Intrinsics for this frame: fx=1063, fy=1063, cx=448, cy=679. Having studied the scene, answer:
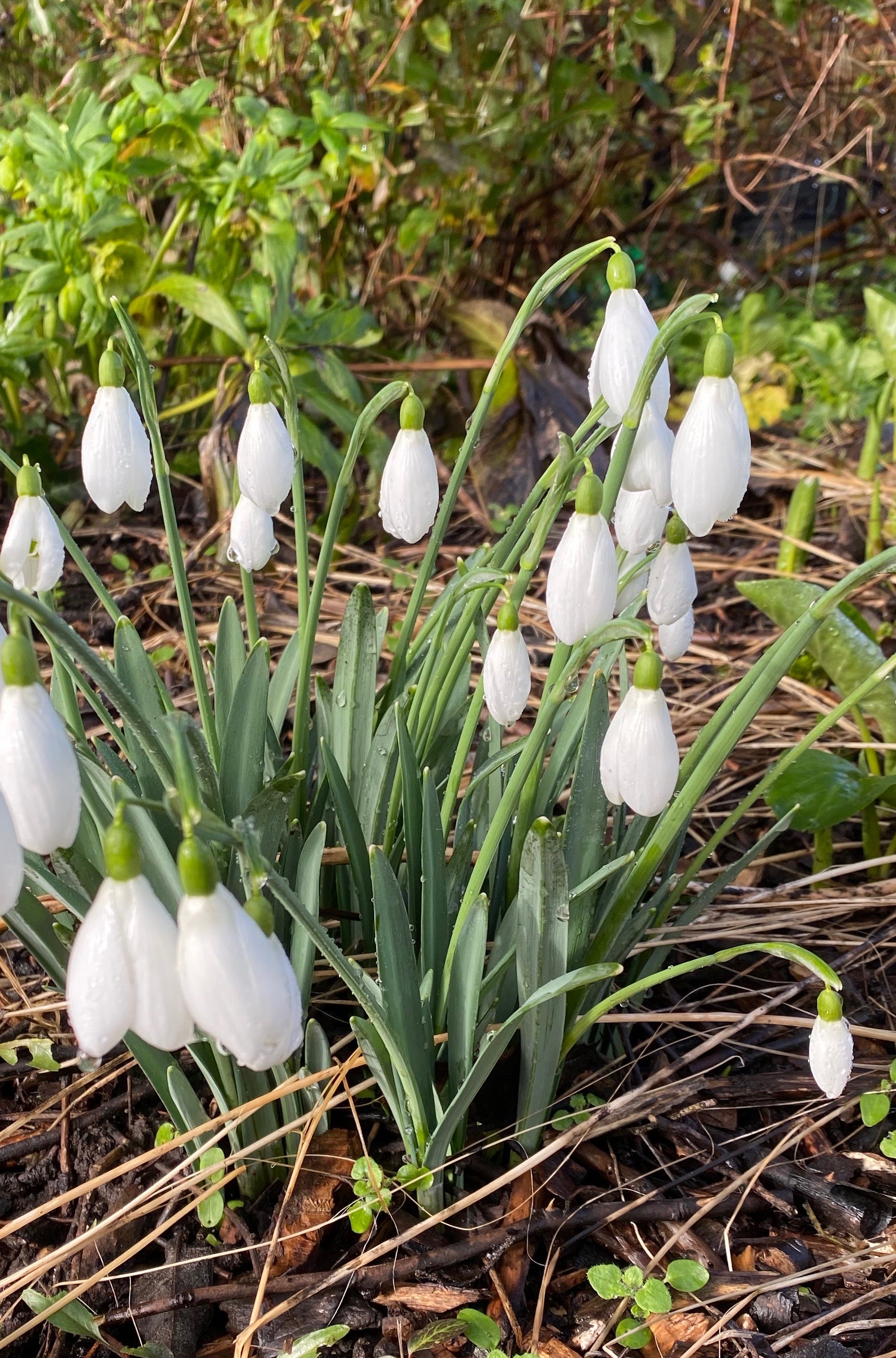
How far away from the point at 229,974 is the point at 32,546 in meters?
0.56

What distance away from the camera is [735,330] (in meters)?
3.99

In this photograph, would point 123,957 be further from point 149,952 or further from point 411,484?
point 411,484

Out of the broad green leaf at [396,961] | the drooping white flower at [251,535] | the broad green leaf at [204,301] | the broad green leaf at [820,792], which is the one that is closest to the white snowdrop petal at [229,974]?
the broad green leaf at [396,961]

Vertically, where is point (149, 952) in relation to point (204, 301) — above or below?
below

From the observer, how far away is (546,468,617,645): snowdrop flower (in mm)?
908

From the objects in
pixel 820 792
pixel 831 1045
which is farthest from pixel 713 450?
pixel 820 792

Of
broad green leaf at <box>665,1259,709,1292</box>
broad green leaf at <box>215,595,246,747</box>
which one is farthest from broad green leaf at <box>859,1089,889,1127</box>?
broad green leaf at <box>215,595,246,747</box>

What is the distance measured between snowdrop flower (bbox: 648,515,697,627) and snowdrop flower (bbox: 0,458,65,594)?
59cm

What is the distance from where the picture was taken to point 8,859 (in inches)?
27.8

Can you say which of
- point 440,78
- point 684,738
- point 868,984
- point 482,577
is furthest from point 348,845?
point 440,78

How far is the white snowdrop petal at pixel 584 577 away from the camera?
A: 0.91 metres

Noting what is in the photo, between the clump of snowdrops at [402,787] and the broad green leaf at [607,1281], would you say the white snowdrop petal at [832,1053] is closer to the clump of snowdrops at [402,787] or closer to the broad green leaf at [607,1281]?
the clump of snowdrops at [402,787]

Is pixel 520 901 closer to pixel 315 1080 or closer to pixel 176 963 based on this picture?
pixel 315 1080

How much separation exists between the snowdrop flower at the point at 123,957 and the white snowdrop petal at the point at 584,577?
16.3 inches
